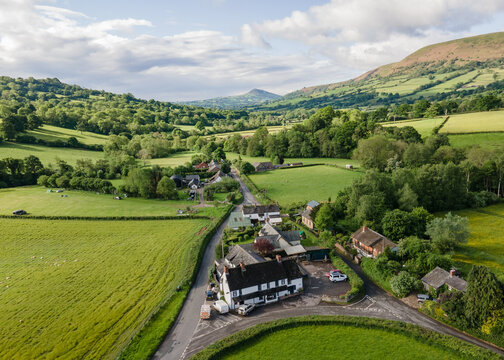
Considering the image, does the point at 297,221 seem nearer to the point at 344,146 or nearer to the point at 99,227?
the point at 99,227

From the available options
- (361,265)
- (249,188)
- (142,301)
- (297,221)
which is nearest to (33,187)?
(249,188)

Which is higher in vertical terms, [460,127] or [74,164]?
[460,127]

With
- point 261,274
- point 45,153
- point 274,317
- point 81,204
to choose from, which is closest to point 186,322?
point 274,317

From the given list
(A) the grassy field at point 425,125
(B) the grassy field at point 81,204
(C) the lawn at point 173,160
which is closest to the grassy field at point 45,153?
(C) the lawn at point 173,160

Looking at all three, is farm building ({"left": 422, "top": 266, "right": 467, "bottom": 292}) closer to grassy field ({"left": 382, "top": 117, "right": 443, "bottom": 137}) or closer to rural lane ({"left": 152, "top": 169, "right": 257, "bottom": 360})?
rural lane ({"left": 152, "top": 169, "right": 257, "bottom": 360})

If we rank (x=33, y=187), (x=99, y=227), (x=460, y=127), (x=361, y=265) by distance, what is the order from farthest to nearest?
(x=460, y=127) < (x=33, y=187) < (x=99, y=227) < (x=361, y=265)

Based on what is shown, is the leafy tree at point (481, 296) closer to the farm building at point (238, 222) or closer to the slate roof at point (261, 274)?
the slate roof at point (261, 274)

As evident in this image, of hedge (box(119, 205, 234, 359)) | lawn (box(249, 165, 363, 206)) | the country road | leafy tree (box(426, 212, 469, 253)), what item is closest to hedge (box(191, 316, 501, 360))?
the country road
